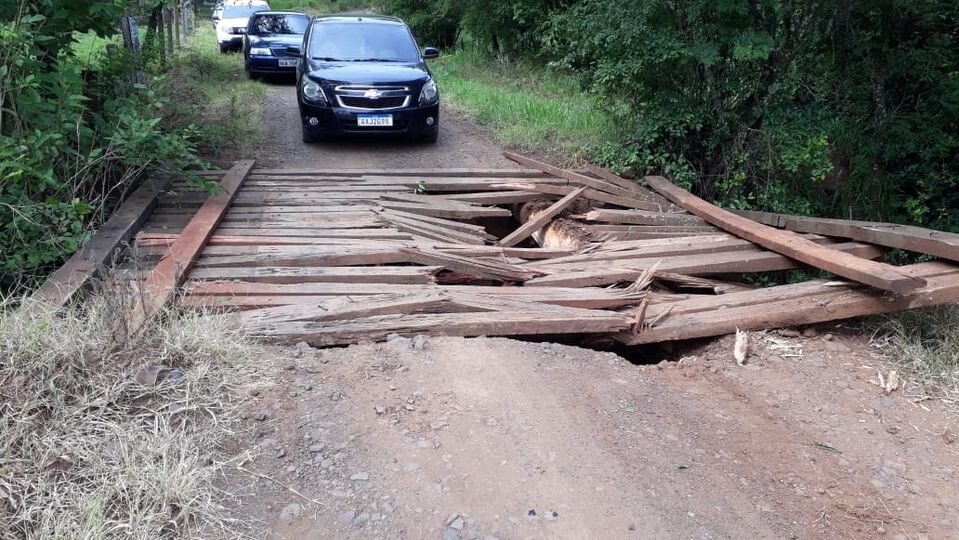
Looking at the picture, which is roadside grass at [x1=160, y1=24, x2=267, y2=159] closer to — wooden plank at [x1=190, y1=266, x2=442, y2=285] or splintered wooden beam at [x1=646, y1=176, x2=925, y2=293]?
wooden plank at [x1=190, y1=266, x2=442, y2=285]

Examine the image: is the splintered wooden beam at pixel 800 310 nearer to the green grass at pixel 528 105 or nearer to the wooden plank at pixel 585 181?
the wooden plank at pixel 585 181

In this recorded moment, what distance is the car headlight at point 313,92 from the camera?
945cm

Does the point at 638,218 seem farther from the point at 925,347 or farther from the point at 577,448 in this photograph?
the point at 577,448

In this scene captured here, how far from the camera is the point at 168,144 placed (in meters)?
6.51

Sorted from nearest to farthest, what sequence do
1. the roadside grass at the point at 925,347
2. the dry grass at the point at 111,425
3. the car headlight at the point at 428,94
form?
the dry grass at the point at 111,425
the roadside grass at the point at 925,347
the car headlight at the point at 428,94

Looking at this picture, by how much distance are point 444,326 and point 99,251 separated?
298 centimetres

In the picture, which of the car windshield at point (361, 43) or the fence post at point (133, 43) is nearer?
the fence post at point (133, 43)

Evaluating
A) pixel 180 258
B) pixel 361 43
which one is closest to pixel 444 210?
pixel 180 258

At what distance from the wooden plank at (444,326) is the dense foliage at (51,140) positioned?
78.0 inches

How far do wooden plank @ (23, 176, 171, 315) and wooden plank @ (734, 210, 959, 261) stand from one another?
6254 mm

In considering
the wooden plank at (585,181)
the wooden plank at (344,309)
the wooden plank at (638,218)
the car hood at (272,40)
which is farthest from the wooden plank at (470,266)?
the car hood at (272,40)

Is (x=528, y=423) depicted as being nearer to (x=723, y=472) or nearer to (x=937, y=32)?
(x=723, y=472)

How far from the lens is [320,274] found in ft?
18.7

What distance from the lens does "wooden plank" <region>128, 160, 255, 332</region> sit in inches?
173
